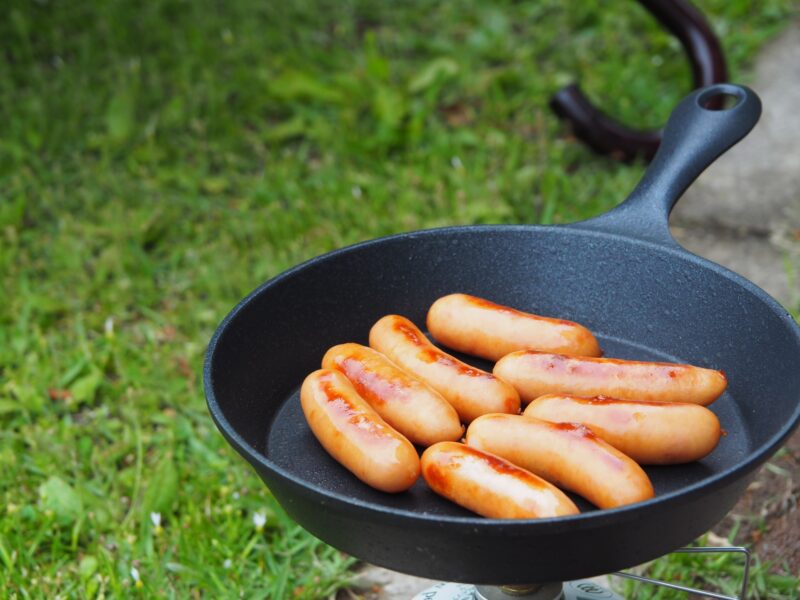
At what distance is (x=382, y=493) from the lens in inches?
78.6

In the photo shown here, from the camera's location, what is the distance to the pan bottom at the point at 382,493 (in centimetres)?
197

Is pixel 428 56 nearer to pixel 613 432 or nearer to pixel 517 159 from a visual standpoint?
pixel 517 159

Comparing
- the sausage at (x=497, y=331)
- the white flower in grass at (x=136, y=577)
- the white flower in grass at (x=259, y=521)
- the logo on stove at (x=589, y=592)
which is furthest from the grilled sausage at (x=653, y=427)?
the white flower in grass at (x=136, y=577)

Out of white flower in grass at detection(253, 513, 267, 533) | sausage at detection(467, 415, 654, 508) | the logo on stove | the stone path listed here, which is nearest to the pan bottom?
sausage at detection(467, 415, 654, 508)

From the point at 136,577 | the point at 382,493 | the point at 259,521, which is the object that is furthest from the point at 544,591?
the point at 136,577

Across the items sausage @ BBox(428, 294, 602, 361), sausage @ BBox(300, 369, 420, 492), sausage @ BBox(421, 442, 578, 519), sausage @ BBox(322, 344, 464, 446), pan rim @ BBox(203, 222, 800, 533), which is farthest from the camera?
sausage @ BBox(428, 294, 602, 361)

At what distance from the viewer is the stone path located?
3.07 m

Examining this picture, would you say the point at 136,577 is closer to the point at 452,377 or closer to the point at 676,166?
the point at 452,377

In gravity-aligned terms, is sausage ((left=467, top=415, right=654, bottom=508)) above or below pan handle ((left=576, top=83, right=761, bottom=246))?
below

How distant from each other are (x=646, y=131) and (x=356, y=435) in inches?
141

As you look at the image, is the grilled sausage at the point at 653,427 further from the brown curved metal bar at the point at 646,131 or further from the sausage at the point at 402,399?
the brown curved metal bar at the point at 646,131

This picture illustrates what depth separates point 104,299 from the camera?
4352 millimetres

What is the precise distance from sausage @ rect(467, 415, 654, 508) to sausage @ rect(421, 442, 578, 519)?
0.23 ft

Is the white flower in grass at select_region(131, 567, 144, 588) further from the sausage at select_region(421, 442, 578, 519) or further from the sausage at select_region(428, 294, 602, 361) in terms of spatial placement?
the sausage at select_region(421, 442, 578, 519)
